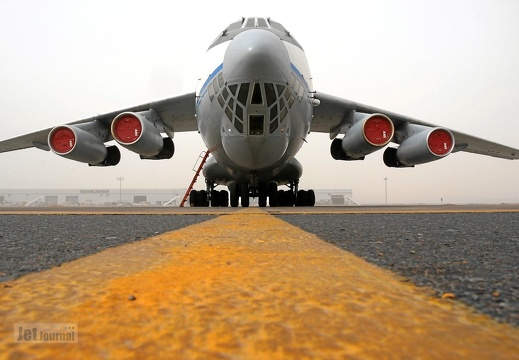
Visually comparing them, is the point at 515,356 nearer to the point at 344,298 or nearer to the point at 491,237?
the point at 344,298

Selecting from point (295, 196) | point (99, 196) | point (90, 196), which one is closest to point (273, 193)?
point (295, 196)

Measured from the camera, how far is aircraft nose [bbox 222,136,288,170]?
18.7 ft

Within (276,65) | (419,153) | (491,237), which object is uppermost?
(276,65)

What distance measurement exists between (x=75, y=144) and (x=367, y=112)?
247 inches

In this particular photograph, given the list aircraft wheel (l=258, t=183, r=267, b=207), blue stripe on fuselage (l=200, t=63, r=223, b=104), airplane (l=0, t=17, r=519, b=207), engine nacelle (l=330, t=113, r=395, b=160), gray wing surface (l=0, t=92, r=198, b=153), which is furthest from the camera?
aircraft wheel (l=258, t=183, r=267, b=207)

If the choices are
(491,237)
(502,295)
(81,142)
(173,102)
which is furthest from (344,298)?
(173,102)

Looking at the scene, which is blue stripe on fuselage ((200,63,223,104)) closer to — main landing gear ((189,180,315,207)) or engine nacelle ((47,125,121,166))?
engine nacelle ((47,125,121,166))

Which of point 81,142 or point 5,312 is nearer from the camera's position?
point 5,312

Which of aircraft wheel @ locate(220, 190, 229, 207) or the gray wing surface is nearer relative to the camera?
the gray wing surface

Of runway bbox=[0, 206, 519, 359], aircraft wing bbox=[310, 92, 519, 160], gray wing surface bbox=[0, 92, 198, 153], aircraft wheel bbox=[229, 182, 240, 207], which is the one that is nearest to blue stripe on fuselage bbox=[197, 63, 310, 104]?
gray wing surface bbox=[0, 92, 198, 153]

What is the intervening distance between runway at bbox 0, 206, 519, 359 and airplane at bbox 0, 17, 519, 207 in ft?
14.5

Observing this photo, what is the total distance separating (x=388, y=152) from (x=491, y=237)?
21.9 ft

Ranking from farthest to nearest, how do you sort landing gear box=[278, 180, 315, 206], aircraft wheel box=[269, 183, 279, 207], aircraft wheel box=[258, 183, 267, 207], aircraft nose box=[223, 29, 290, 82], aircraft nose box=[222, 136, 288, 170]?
landing gear box=[278, 180, 315, 206] < aircraft wheel box=[269, 183, 279, 207] < aircraft wheel box=[258, 183, 267, 207] < aircraft nose box=[222, 136, 288, 170] < aircraft nose box=[223, 29, 290, 82]

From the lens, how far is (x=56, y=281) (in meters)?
0.78
